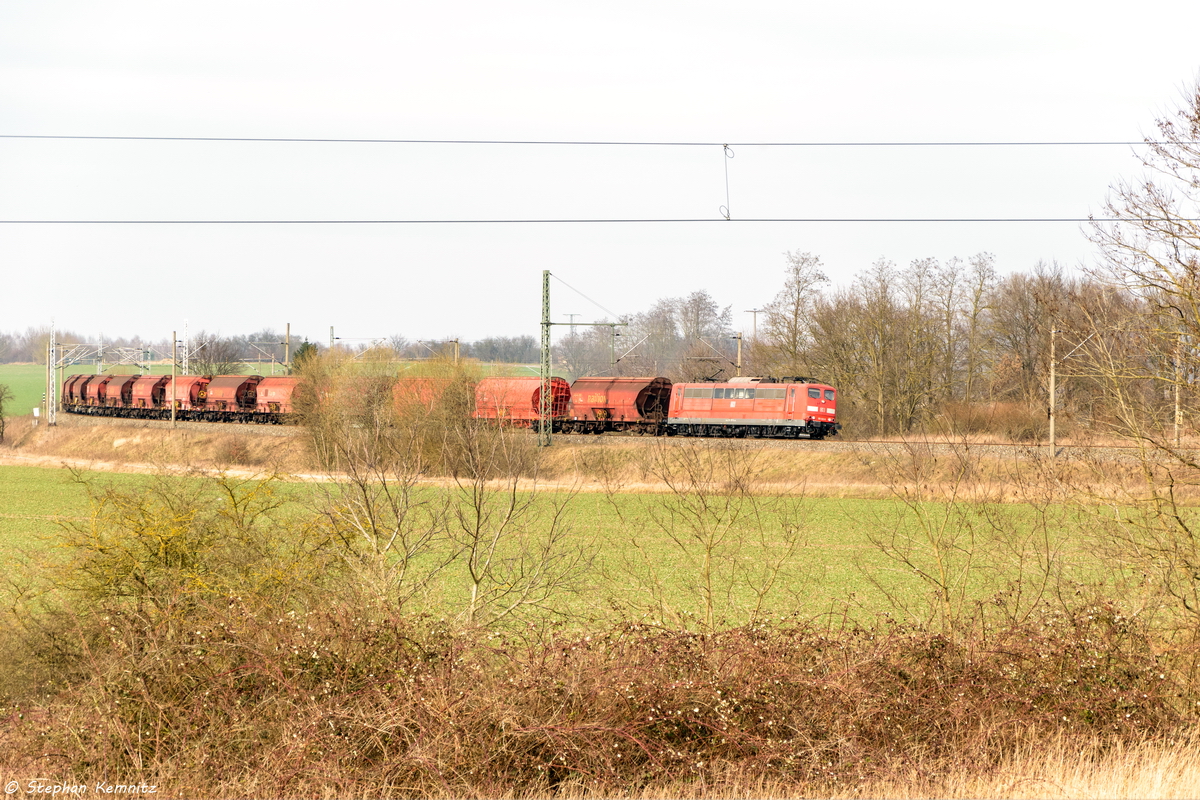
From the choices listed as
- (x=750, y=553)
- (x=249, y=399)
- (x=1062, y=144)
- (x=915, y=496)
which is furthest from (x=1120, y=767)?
(x=249, y=399)

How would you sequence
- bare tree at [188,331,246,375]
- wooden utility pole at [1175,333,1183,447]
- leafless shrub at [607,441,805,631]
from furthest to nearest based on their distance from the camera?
bare tree at [188,331,246,375]
leafless shrub at [607,441,805,631]
wooden utility pole at [1175,333,1183,447]

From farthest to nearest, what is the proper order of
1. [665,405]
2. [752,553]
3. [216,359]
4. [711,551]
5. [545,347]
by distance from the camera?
1. [216,359]
2. [665,405]
3. [545,347]
4. [752,553]
5. [711,551]

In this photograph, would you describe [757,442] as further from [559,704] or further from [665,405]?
[559,704]

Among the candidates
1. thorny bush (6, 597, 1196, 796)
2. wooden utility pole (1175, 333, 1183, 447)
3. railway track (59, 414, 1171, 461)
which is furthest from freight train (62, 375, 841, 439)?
thorny bush (6, 597, 1196, 796)

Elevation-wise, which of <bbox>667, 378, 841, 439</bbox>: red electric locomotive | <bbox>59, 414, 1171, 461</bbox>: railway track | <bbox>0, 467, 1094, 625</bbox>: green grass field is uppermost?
<bbox>667, 378, 841, 439</bbox>: red electric locomotive

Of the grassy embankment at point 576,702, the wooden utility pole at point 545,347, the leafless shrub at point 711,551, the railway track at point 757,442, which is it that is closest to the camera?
the grassy embankment at point 576,702

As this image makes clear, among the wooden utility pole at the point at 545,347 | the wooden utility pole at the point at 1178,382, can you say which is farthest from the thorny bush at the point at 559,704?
the wooden utility pole at the point at 545,347

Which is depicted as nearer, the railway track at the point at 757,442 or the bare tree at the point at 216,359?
the railway track at the point at 757,442

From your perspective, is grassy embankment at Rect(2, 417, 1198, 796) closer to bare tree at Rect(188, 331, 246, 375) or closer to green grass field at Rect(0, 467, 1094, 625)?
green grass field at Rect(0, 467, 1094, 625)

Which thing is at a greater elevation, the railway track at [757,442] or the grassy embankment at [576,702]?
the railway track at [757,442]

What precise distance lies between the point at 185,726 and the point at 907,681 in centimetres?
700

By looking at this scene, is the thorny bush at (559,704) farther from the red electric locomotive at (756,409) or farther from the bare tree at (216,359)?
the bare tree at (216,359)

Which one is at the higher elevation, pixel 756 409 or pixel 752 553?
pixel 756 409

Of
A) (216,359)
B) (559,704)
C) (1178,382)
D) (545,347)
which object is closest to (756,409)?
(545,347)
